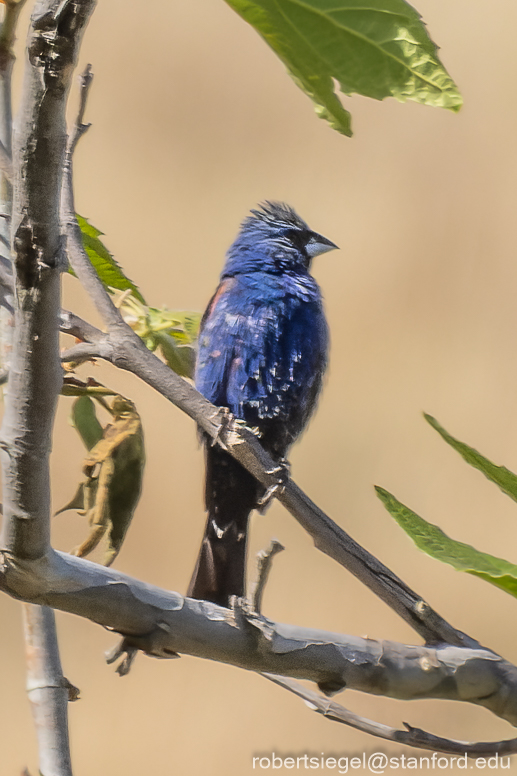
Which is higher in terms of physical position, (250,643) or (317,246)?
(317,246)

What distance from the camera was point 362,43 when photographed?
0.27 metres

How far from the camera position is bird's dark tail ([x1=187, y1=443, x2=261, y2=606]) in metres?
0.64

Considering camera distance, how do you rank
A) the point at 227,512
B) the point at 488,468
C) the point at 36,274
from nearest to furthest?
the point at 36,274
the point at 488,468
the point at 227,512

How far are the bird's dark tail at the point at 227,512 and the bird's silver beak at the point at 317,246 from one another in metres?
0.27

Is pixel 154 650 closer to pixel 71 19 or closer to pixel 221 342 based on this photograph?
pixel 71 19

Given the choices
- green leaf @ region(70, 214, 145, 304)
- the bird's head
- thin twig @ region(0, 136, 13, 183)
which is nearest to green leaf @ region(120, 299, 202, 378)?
green leaf @ region(70, 214, 145, 304)

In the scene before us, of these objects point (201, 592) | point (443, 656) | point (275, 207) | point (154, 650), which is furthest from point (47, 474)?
point (275, 207)

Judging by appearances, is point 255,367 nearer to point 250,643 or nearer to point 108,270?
point 108,270

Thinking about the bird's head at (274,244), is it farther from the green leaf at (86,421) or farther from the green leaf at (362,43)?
the green leaf at (362,43)

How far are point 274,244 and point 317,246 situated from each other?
0.05 metres

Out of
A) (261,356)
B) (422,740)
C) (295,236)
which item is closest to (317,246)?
(295,236)

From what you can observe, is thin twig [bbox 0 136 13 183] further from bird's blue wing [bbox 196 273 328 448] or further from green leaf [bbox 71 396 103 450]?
bird's blue wing [bbox 196 273 328 448]

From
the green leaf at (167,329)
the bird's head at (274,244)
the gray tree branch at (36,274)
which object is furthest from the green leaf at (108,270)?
the bird's head at (274,244)

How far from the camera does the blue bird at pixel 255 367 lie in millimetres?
694
